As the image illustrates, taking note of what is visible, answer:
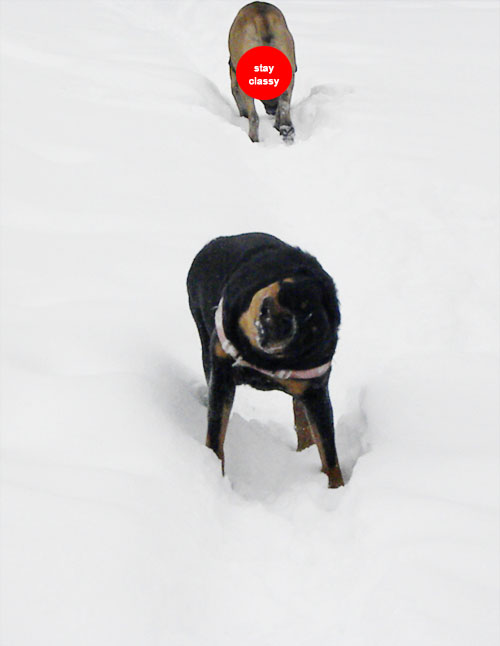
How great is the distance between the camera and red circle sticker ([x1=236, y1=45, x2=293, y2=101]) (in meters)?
5.30

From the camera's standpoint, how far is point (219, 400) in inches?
89.9

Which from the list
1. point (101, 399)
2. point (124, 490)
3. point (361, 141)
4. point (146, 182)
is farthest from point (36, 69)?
point (124, 490)

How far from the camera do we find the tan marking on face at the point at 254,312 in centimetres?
195

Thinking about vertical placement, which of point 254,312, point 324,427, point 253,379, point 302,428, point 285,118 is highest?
point 254,312

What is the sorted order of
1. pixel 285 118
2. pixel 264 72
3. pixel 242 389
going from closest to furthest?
pixel 242 389, pixel 285 118, pixel 264 72

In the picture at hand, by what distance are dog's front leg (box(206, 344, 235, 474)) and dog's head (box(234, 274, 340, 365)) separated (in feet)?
0.63

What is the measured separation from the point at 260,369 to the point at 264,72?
3756 millimetres

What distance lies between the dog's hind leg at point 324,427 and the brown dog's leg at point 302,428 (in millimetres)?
246

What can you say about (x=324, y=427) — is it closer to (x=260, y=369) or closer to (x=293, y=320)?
(x=260, y=369)

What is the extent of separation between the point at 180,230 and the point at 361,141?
151cm

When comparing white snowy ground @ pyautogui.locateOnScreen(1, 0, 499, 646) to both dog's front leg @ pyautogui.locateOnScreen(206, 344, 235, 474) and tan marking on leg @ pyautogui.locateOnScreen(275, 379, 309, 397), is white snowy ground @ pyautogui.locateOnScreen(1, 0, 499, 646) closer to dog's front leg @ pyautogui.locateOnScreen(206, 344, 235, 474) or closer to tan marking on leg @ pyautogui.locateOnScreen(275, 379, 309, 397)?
dog's front leg @ pyautogui.locateOnScreen(206, 344, 235, 474)

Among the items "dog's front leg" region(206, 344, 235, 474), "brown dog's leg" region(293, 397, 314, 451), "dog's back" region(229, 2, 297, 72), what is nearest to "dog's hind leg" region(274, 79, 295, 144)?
"dog's back" region(229, 2, 297, 72)

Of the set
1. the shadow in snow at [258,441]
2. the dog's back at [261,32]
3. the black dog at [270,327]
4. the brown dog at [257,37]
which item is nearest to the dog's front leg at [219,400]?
the black dog at [270,327]

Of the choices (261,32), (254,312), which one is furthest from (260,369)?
(261,32)
